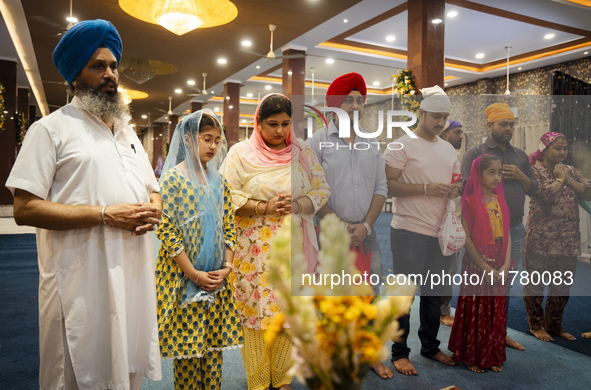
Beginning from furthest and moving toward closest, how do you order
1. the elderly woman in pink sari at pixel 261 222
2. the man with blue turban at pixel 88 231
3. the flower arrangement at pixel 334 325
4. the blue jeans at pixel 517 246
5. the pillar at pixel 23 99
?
the pillar at pixel 23 99, the elderly woman in pink sari at pixel 261 222, the blue jeans at pixel 517 246, the man with blue turban at pixel 88 231, the flower arrangement at pixel 334 325

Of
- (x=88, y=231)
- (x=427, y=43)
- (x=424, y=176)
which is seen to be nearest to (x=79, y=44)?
(x=88, y=231)

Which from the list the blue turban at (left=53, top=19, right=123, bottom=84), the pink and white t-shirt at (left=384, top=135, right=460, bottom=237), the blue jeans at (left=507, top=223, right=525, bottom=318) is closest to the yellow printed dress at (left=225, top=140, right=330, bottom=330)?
the pink and white t-shirt at (left=384, top=135, right=460, bottom=237)

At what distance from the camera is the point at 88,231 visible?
122 cm

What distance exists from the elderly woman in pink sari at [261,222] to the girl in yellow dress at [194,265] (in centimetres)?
15

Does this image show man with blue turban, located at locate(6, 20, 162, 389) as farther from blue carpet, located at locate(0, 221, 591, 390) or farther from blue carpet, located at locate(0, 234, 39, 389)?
blue carpet, located at locate(0, 234, 39, 389)

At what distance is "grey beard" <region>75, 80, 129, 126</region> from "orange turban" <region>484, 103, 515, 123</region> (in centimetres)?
146

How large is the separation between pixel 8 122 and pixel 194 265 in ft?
33.5

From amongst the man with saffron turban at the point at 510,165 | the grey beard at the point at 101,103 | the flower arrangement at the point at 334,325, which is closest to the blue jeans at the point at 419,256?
the man with saffron turban at the point at 510,165

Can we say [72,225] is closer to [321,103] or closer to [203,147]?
[203,147]

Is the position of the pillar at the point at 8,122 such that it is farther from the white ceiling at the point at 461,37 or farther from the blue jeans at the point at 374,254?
the blue jeans at the point at 374,254

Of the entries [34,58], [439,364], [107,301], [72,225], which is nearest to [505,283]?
[439,364]

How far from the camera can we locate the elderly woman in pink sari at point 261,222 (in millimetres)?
1812

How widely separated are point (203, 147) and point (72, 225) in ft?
2.22

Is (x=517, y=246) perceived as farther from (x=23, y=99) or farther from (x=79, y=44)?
(x=23, y=99)
